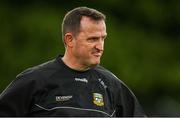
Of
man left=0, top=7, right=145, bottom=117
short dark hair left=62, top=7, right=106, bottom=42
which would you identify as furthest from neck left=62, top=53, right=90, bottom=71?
short dark hair left=62, top=7, right=106, bottom=42

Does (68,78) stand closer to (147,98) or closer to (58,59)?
(58,59)

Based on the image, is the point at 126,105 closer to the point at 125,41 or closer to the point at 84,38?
the point at 84,38

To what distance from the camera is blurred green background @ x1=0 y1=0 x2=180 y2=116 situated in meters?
16.1

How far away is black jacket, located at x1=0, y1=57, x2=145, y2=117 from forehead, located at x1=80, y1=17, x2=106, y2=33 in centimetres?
34

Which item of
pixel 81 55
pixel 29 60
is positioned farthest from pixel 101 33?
pixel 29 60

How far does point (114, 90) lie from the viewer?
7848 millimetres

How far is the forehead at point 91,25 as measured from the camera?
7664 millimetres

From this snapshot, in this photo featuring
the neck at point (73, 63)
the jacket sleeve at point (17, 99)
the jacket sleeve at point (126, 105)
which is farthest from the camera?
the jacket sleeve at point (126, 105)

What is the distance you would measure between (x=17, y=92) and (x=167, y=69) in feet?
30.2

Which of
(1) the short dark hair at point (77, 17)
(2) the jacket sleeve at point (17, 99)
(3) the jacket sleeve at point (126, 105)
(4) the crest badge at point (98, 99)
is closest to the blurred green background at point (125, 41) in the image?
(3) the jacket sleeve at point (126, 105)

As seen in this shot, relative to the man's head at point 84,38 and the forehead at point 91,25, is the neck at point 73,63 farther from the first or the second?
the forehead at point 91,25

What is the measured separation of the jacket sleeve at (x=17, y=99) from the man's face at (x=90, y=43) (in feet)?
1.65

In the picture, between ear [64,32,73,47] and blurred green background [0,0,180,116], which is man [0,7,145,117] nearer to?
ear [64,32,73,47]

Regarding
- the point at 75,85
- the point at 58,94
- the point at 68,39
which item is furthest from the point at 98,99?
the point at 68,39
